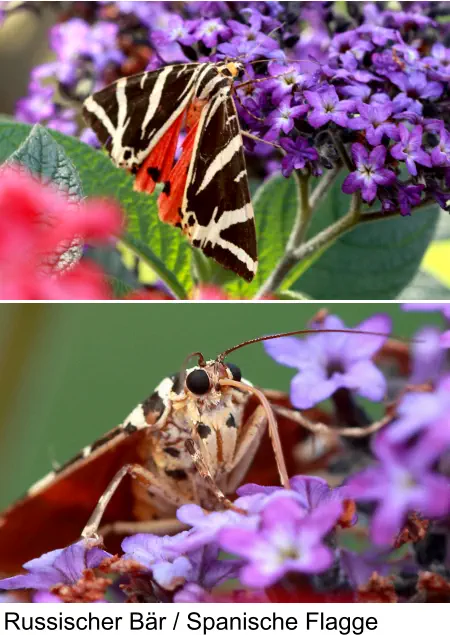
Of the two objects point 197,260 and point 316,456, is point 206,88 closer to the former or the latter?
point 197,260

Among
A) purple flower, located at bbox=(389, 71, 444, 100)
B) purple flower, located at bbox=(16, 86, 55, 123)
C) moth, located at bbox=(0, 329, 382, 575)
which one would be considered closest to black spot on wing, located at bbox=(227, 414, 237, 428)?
moth, located at bbox=(0, 329, 382, 575)

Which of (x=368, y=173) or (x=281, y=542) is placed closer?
(x=281, y=542)

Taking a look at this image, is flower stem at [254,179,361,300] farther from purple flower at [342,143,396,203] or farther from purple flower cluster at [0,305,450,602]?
purple flower cluster at [0,305,450,602]

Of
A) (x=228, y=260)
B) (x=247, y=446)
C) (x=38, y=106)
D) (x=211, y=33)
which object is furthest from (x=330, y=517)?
(x=38, y=106)

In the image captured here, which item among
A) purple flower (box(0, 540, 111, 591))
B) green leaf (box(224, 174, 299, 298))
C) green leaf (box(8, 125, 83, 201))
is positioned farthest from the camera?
green leaf (box(224, 174, 299, 298))

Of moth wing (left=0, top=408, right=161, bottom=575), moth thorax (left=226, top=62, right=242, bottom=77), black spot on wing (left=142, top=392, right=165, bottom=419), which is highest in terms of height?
moth thorax (left=226, top=62, right=242, bottom=77)

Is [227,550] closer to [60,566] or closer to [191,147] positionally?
[60,566]
